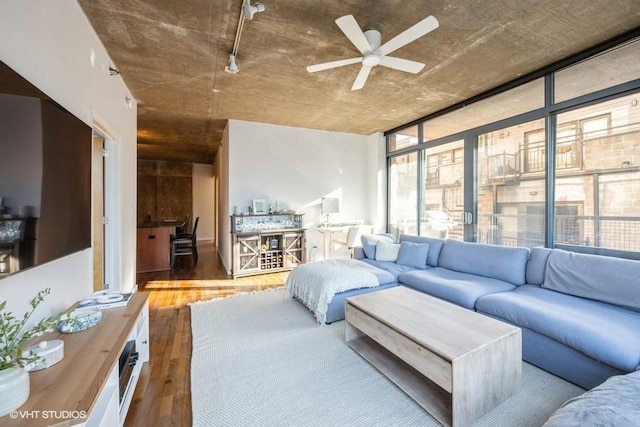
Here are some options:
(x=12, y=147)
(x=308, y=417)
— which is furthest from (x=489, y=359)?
(x=12, y=147)

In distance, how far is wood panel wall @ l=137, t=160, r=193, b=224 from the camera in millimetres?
9008

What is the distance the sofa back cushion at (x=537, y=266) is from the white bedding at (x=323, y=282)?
62.8 inches

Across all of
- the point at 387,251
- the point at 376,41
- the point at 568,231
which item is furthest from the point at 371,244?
the point at 376,41

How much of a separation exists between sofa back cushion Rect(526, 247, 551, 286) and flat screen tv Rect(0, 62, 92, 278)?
3939 mm

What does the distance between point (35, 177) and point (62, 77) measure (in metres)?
1.00

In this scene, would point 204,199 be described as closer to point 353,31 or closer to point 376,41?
point 376,41

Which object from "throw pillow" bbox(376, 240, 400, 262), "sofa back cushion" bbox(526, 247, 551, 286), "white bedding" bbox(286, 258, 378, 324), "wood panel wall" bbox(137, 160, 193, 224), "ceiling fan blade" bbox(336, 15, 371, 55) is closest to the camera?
"ceiling fan blade" bbox(336, 15, 371, 55)

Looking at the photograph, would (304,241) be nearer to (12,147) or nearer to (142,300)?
(142,300)

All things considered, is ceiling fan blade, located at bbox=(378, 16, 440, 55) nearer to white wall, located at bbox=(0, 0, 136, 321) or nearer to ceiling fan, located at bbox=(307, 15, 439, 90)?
ceiling fan, located at bbox=(307, 15, 439, 90)

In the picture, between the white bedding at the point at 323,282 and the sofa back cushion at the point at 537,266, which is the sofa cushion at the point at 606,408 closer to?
the sofa back cushion at the point at 537,266

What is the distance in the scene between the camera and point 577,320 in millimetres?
1983

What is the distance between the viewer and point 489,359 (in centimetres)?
168

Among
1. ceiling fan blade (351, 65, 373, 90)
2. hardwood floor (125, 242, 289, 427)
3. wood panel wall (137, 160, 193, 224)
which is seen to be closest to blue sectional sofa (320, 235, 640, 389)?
hardwood floor (125, 242, 289, 427)

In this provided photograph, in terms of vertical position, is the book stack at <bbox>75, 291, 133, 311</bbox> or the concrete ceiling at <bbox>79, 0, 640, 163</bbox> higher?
the concrete ceiling at <bbox>79, 0, 640, 163</bbox>
